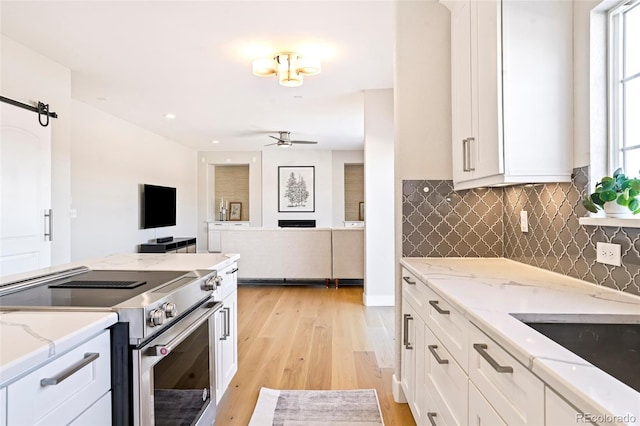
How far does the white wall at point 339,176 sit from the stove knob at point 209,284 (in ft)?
25.2

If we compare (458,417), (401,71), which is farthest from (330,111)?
(458,417)

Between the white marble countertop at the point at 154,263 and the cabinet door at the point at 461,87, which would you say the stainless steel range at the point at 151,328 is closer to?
the white marble countertop at the point at 154,263

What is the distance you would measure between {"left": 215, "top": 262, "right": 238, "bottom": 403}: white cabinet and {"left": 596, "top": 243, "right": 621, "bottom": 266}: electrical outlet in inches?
71.1

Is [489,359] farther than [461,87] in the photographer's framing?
No

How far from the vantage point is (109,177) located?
594 centimetres

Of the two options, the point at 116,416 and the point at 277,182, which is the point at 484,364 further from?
the point at 277,182

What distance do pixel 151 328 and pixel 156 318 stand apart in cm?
4

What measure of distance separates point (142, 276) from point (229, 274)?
2.09ft

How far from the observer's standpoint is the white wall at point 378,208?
4.91m

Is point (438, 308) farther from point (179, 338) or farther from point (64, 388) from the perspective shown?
point (64, 388)

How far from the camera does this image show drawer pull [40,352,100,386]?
3.06 feet

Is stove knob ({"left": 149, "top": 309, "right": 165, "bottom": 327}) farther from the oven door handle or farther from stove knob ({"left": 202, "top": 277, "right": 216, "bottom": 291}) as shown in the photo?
stove knob ({"left": 202, "top": 277, "right": 216, "bottom": 291})

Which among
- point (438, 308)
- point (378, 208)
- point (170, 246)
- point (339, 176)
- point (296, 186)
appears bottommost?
point (170, 246)

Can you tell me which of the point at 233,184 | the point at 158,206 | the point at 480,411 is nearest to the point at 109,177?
the point at 158,206
